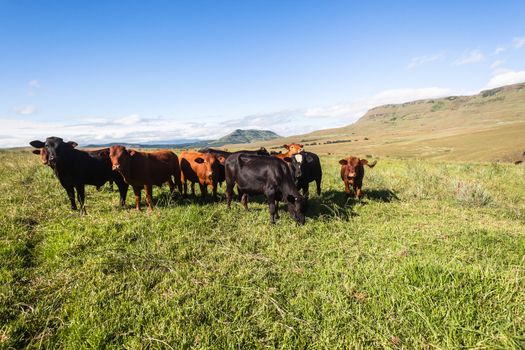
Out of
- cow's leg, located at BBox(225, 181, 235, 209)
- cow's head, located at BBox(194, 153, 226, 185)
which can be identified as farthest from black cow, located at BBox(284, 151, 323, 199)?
cow's head, located at BBox(194, 153, 226, 185)

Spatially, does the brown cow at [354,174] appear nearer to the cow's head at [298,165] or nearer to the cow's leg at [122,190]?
the cow's head at [298,165]

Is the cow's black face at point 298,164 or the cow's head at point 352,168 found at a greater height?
the cow's black face at point 298,164

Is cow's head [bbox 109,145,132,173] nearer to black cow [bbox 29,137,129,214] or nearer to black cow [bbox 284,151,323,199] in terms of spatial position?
black cow [bbox 29,137,129,214]

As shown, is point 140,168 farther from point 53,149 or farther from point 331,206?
point 331,206

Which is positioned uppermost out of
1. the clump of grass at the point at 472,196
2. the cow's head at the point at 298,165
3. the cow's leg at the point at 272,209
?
the cow's head at the point at 298,165

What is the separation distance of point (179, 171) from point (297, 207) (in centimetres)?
518

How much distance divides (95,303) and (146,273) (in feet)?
2.79

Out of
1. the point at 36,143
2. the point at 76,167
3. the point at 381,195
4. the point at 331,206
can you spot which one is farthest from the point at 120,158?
the point at 381,195

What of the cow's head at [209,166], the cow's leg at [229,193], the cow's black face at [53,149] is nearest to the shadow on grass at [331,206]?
the cow's leg at [229,193]

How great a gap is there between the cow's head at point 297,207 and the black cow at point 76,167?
17.5 ft

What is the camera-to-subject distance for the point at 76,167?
327 inches

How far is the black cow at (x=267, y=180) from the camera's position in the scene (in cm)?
767

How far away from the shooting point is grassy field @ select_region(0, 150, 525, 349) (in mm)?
3262

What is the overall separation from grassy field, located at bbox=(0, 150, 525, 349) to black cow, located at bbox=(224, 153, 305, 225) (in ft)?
1.56
